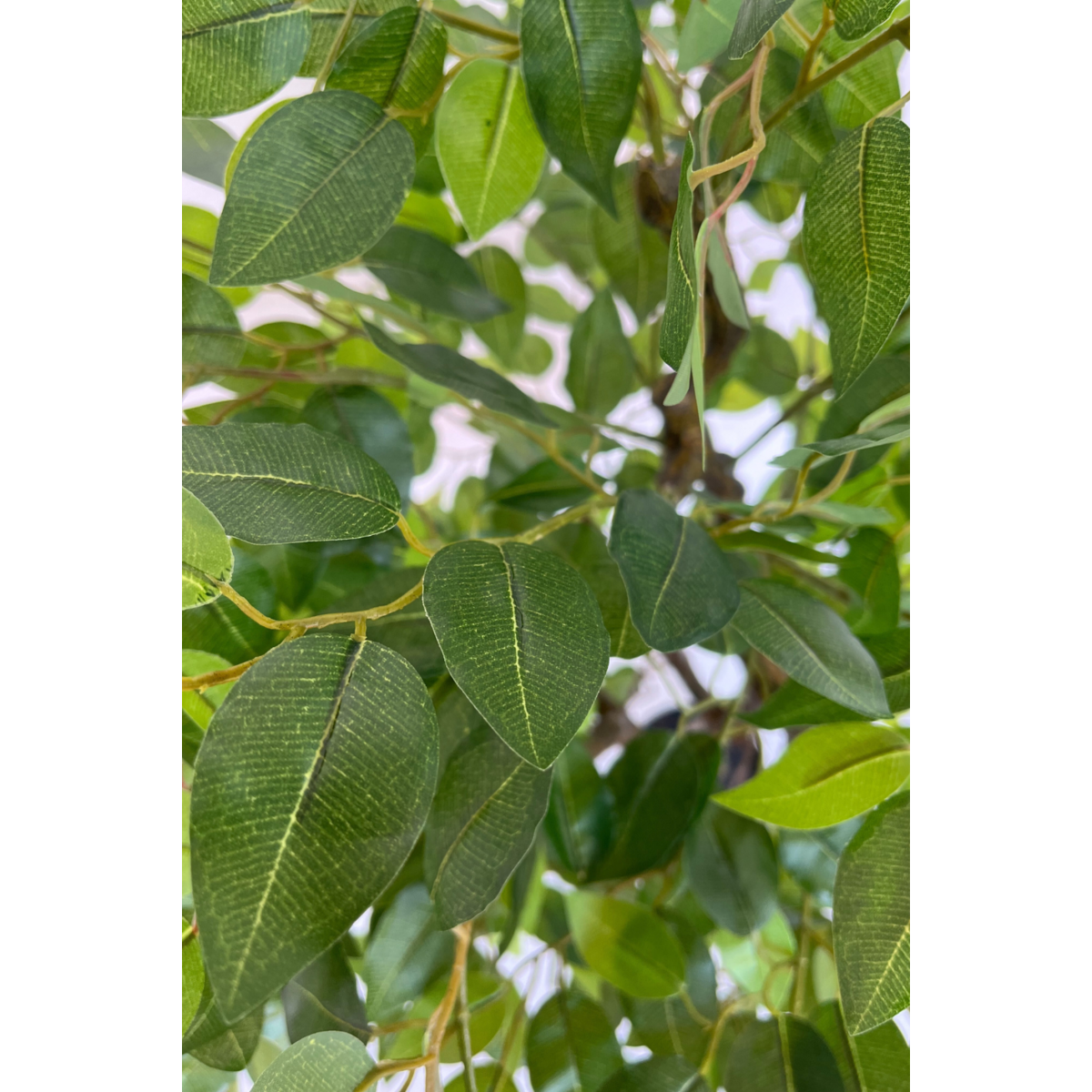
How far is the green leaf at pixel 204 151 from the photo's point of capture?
0.33m

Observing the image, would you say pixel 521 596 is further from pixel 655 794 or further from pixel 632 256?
pixel 632 256

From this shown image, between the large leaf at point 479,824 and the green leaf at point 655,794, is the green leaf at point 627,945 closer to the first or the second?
the green leaf at point 655,794

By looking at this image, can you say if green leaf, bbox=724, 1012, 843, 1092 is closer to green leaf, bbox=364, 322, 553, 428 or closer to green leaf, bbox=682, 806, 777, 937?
green leaf, bbox=682, 806, 777, 937

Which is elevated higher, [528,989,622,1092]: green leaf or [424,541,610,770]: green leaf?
[424,541,610,770]: green leaf

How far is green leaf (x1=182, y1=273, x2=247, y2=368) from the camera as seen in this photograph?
1.07 feet

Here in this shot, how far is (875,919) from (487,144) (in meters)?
0.30

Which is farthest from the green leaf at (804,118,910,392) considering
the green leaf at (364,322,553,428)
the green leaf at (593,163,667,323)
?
the green leaf at (593,163,667,323)

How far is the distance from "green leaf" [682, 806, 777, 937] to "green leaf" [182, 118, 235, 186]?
34 centimetres
